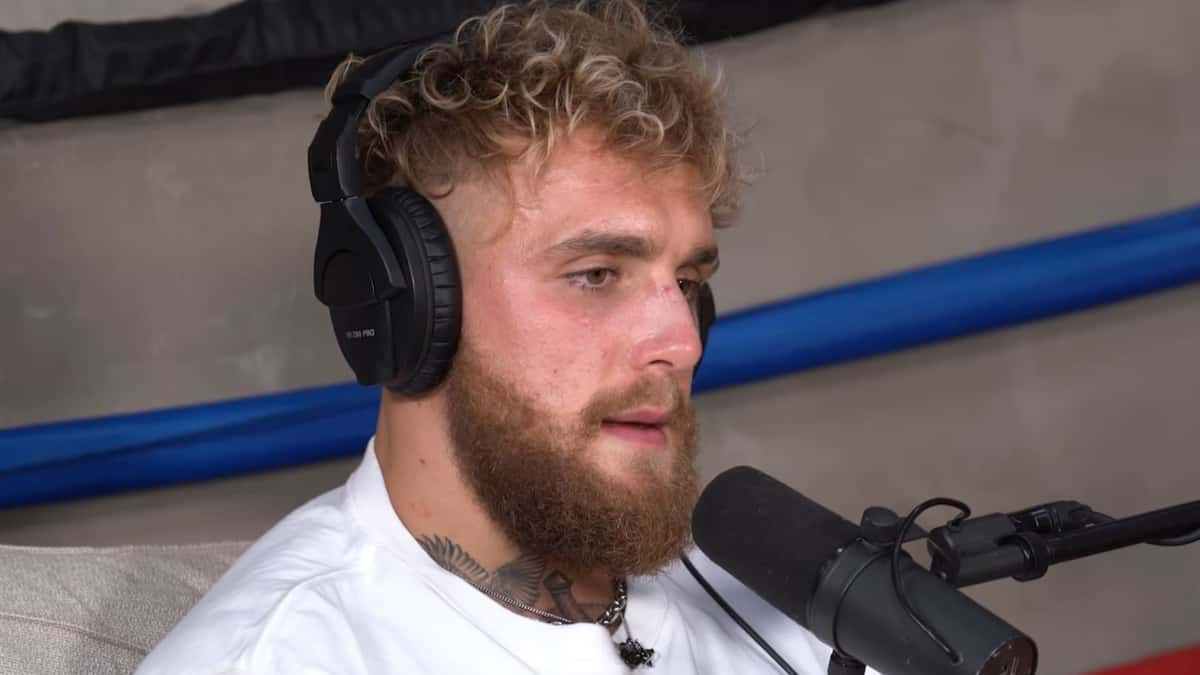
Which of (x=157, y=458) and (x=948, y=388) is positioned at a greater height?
(x=948, y=388)

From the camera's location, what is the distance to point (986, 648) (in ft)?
2.11

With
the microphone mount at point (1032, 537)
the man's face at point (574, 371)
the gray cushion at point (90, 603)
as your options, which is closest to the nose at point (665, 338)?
the man's face at point (574, 371)

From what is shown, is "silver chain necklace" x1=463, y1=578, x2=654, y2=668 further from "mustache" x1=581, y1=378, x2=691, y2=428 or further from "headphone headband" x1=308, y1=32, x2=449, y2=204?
"headphone headband" x1=308, y1=32, x2=449, y2=204

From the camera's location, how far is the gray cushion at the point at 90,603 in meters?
1.07

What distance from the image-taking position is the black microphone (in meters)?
0.66

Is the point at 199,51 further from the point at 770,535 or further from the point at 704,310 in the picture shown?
the point at 770,535

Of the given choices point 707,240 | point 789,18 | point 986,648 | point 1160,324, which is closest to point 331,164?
point 707,240

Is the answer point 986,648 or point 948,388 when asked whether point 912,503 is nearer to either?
point 948,388

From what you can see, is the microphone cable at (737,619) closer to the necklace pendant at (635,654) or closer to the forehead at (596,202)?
the necklace pendant at (635,654)

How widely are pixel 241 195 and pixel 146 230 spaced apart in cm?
11

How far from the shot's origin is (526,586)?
3.39 ft

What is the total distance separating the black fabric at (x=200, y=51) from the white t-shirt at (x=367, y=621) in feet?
2.11

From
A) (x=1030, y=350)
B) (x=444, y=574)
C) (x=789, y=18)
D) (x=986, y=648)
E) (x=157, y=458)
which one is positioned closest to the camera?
(x=986, y=648)

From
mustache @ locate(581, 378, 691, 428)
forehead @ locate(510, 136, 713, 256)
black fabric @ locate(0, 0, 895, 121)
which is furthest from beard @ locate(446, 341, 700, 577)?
black fabric @ locate(0, 0, 895, 121)
